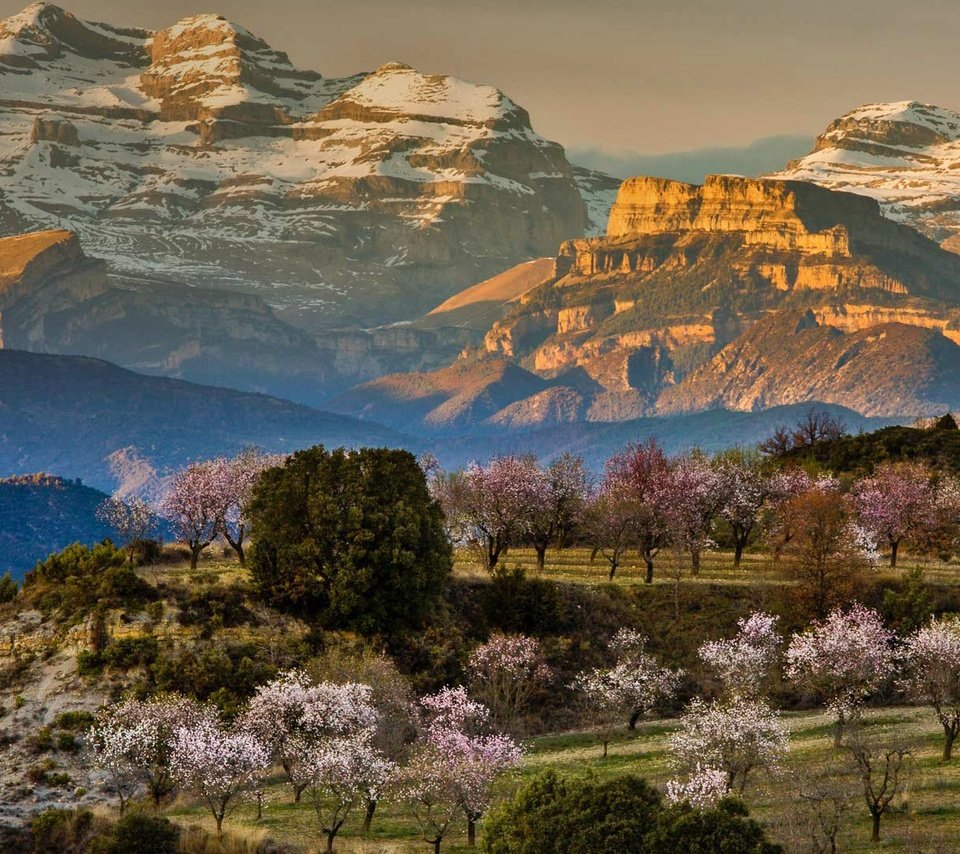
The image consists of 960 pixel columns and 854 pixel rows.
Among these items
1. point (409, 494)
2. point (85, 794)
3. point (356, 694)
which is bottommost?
point (85, 794)

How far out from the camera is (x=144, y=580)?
105875 millimetres

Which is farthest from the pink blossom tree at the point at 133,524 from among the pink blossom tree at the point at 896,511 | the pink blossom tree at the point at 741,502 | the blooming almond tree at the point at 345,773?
the pink blossom tree at the point at 896,511

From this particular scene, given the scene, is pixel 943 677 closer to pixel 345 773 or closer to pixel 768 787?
pixel 768 787

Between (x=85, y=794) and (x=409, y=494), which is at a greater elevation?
(x=409, y=494)

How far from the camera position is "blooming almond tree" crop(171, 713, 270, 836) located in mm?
72500

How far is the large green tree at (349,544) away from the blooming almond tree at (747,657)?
19628mm

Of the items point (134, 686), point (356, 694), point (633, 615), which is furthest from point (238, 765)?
point (633, 615)

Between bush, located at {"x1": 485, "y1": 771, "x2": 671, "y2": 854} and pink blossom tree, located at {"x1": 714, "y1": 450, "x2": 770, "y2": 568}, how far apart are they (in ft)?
233

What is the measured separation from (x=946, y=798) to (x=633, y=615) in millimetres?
47788

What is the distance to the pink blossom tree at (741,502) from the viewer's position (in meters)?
135

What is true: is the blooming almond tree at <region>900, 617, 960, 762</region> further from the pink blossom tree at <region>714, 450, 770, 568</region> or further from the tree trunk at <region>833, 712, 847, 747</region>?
the pink blossom tree at <region>714, 450, 770, 568</region>

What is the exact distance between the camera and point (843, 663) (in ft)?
288

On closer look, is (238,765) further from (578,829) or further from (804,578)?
(804,578)

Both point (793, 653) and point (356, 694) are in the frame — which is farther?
point (793, 653)
